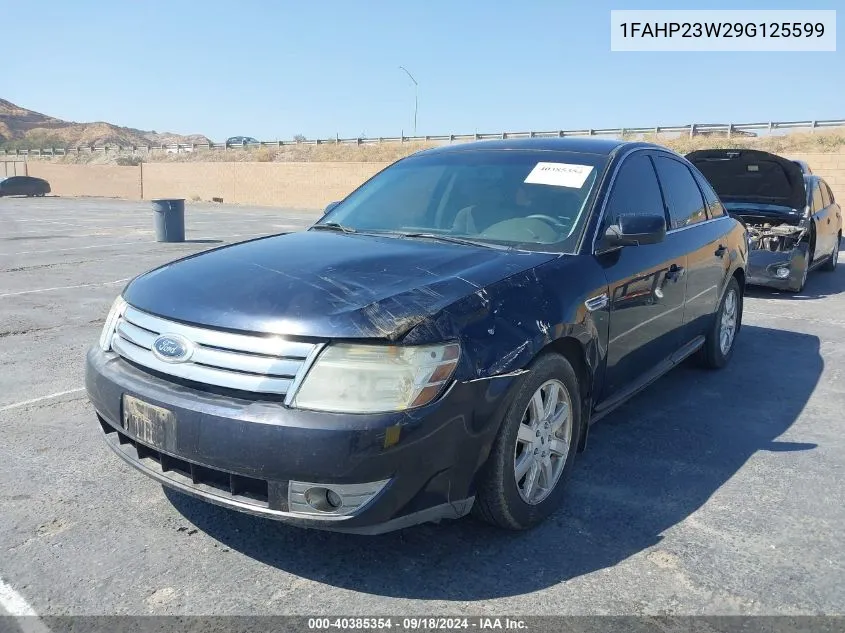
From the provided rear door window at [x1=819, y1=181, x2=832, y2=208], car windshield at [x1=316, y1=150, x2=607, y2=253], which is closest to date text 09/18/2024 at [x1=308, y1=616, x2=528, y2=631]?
car windshield at [x1=316, y1=150, x2=607, y2=253]

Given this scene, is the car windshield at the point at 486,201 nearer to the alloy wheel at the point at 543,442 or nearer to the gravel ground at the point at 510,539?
the alloy wheel at the point at 543,442

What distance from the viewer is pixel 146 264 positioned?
38.4 feet

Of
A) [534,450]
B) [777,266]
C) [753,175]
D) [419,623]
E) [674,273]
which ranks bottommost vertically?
[419,623]

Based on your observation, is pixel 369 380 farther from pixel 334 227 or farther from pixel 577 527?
pixel 334 227

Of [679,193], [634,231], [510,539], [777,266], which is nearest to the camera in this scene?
[510,539]

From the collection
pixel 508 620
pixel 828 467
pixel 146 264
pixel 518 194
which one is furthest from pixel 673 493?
pixel 146 264

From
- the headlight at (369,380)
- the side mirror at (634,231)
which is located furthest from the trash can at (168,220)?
the headlight at (369,380)

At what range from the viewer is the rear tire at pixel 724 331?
17.9 feet

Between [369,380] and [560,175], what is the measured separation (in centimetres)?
199

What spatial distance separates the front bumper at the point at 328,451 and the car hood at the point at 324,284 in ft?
0.95

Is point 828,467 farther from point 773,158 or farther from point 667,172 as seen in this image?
point 773,158

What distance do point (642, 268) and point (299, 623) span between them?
2556 millimetres

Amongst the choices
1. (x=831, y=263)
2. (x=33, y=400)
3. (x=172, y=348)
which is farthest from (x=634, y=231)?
(x=831, y=263)

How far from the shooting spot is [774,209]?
9375 mm
